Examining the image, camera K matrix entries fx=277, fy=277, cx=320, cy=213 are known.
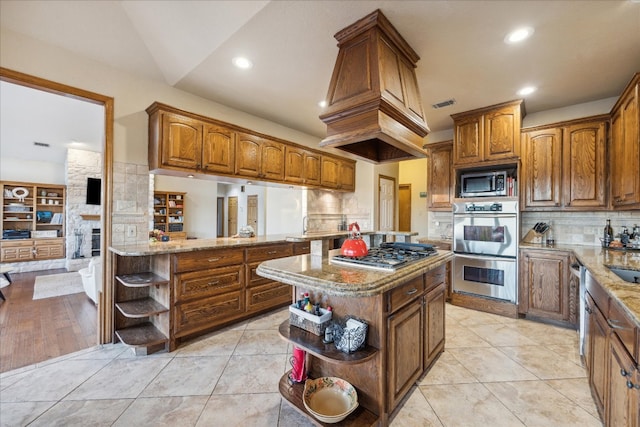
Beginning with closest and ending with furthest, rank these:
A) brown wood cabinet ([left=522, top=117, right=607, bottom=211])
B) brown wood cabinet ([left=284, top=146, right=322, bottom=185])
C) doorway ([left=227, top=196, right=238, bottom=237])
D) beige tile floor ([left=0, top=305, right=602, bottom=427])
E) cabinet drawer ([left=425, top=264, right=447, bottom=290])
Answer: beige tile floor ([left=0, top=305, right=602, bottom=427]) → cabinet drawer ([left=425, top=264, right=447, bottom=290]) → brown wood cabinet ([left=522, top=117, right=607, bottom=211]) → brown wood cabinet ([left=284, top=146, right=322, bottom=185]) → doorway ([left=227, top=196, right=238, bottom=237])

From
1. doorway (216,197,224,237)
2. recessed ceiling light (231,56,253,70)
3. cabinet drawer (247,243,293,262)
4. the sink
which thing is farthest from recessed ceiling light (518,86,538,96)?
doorway (216,197,224,237)

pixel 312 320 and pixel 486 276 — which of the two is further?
pixel 486 276

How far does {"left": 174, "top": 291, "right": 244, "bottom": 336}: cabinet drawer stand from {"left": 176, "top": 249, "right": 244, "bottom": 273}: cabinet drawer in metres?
0.33

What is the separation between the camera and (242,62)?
2.53 meters

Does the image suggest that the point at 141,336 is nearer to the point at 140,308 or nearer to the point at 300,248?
the point at 140,308

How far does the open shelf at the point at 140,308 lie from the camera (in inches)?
96.2

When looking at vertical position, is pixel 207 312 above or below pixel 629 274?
below

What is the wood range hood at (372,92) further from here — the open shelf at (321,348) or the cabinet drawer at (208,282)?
the cabinet drawer at (208,282)

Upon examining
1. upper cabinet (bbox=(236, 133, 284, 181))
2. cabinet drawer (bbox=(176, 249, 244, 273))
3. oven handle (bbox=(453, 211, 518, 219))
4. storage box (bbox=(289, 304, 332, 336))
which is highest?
upper cabinet (bbox=(236, 133, 284, 181))

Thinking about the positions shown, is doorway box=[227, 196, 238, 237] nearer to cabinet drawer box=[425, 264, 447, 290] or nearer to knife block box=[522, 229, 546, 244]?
knife block box=[522, 229, 546, 244]

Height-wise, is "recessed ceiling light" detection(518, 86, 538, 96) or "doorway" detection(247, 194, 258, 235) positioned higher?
"recessed ceiling light" detection(518, 86, 538, 96)

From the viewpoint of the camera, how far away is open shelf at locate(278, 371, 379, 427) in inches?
59.9

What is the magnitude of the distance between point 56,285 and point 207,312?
4.29m

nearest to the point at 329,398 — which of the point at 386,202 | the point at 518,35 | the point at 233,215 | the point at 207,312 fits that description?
the point at 207,312
